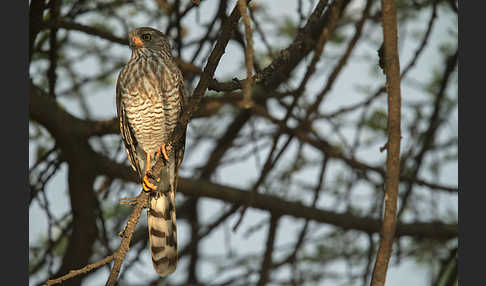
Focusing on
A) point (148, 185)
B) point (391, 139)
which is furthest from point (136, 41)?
point (391, 139)

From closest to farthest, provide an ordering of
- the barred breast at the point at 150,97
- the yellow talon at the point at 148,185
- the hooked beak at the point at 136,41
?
the yellow talon at the point at 148,185
the barred breast at the point at 150,97
the hooked beak at the point at 136,41

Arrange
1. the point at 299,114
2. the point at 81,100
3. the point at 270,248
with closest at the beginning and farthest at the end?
the point at 270,248
the point at 299,114
the point at 81,100

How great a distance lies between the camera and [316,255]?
4.84 m

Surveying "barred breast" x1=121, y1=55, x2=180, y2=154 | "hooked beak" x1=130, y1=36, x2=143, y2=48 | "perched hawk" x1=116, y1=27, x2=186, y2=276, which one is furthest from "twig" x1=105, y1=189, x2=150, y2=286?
"hooked beak" x1=130, y1=36, x2=143, y2=48

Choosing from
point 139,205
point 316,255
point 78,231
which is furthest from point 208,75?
point 316,255

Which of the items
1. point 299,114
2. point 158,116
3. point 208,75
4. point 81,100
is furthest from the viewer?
point 81,100

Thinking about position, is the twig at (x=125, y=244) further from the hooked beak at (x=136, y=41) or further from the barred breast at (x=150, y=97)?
the hooked beak at (x=136, y=41)

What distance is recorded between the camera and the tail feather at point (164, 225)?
326 centimetres

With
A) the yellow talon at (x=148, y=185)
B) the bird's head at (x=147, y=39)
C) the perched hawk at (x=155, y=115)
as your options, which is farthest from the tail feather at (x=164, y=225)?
the bird's head at (x=147, y=39)

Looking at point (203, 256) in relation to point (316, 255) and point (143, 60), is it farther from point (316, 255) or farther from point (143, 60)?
point (143, 60)

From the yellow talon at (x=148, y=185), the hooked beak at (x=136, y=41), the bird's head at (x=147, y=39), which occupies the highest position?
the bird's head at (x=147, y=39)

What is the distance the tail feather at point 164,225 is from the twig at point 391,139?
1.48 m

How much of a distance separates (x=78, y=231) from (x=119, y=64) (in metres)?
1.64

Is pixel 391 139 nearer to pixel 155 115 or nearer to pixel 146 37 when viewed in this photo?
pixel 155 115
